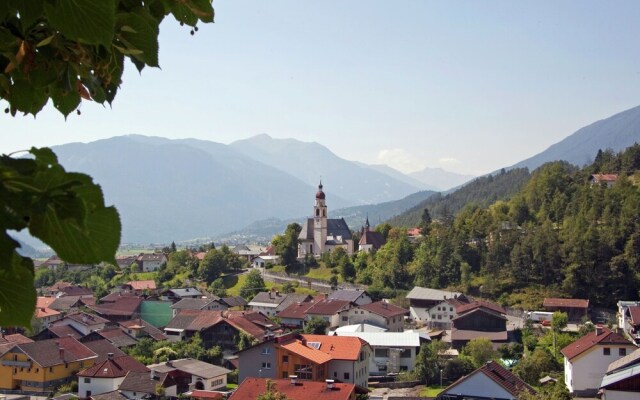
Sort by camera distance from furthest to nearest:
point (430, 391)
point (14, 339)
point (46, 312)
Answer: point (46, 312) → point (14, 339) → point (430, 391)

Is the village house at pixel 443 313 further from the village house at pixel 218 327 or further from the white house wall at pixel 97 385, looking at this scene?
the white house wall at pixel 97 385

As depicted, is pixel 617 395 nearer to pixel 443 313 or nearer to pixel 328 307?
pixel 443 313

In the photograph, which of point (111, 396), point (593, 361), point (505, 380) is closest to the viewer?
point (505, 380)

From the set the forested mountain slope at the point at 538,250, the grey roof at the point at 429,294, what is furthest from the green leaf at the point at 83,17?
the forested mountain slope at the point at 538,250

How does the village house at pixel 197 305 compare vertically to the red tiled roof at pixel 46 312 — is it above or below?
below

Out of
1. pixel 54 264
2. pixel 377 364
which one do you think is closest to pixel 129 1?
pixel 377 364

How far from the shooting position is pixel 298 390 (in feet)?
55.3

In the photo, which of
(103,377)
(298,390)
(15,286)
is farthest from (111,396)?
(15,286)

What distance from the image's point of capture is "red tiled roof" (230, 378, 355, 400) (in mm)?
16438

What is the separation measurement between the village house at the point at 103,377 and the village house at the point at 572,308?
71.7 feet

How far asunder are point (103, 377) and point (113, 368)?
47cm

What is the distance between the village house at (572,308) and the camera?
33750 mm

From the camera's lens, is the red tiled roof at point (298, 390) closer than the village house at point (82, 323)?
Yes

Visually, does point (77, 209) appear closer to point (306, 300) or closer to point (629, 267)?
point (306, 300)
